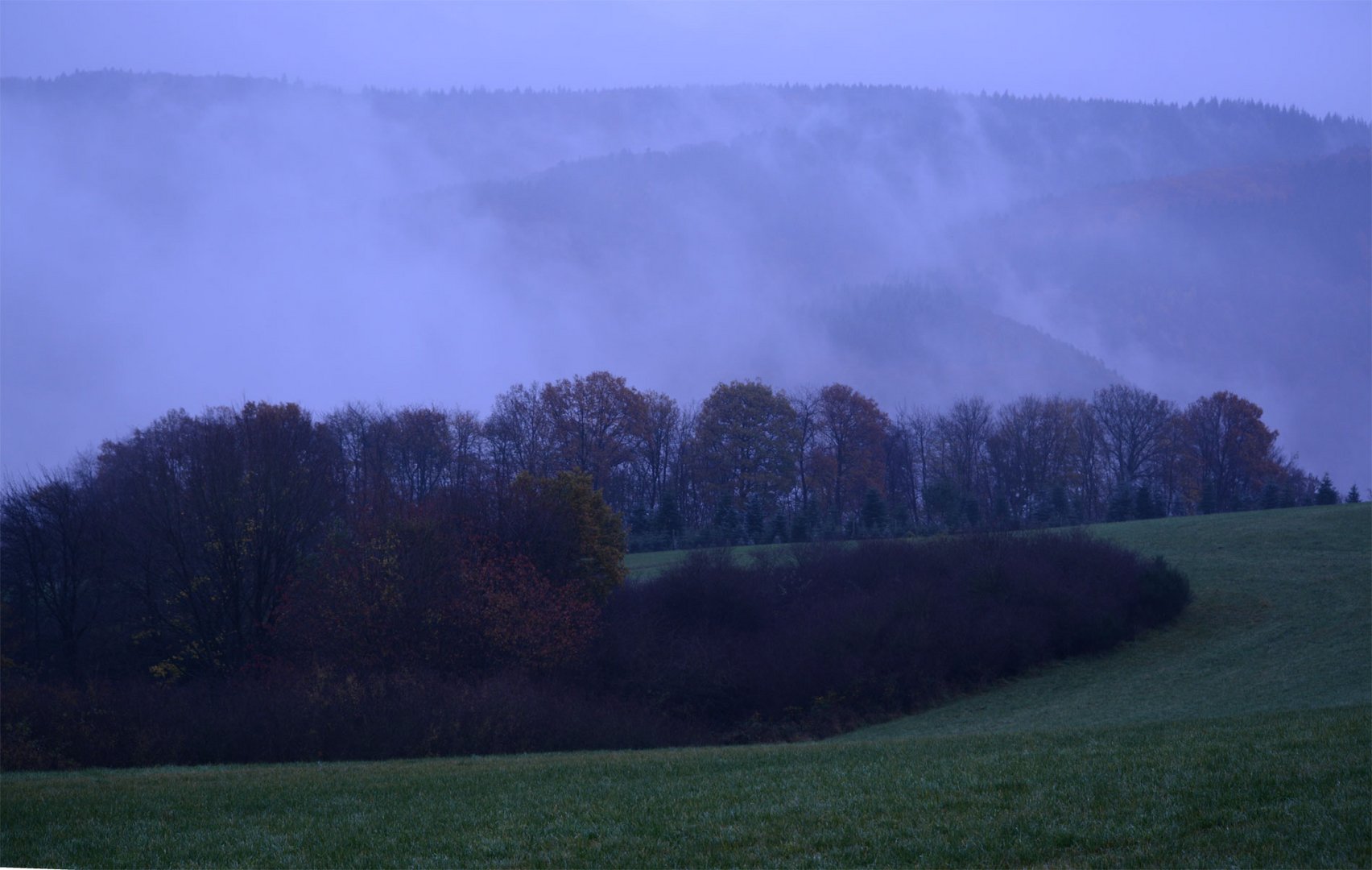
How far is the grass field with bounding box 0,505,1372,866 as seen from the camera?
8039 mm

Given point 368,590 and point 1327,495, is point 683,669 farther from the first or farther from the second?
point 1327,495

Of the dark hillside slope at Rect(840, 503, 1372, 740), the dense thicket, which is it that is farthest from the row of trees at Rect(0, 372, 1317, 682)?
the dark hillside slope at Rect(840, 503, 1372, 740)

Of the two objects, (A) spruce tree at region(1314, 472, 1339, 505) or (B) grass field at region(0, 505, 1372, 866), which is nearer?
(B) grass field at region(0, 505, 1372, 866)

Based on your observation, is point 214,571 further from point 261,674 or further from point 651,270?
point 651,270

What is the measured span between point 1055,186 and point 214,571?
178 meters

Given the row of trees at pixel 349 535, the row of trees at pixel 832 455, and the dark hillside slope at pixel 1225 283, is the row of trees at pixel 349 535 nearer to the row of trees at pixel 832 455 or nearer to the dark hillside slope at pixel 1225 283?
the row of trees at pixel 832 455

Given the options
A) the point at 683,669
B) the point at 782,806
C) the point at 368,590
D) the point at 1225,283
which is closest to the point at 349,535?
the point at 368,590

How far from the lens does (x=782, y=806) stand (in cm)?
1005

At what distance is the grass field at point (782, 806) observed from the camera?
8039 mm

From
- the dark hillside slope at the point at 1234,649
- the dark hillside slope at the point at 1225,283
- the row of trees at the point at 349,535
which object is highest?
the dark hillside slope at the point at 1225,283

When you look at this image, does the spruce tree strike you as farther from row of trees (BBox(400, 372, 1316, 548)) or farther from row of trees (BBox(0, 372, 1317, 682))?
row of trees (BBox(400, 372, 1316, 548))

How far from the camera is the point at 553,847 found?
8.87 m

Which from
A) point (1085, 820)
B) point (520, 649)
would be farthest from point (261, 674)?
point (1085, 820)

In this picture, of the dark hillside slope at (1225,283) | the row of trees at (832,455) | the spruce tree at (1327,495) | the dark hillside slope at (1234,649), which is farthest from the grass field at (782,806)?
the dark hillside slope at (1225,283)
